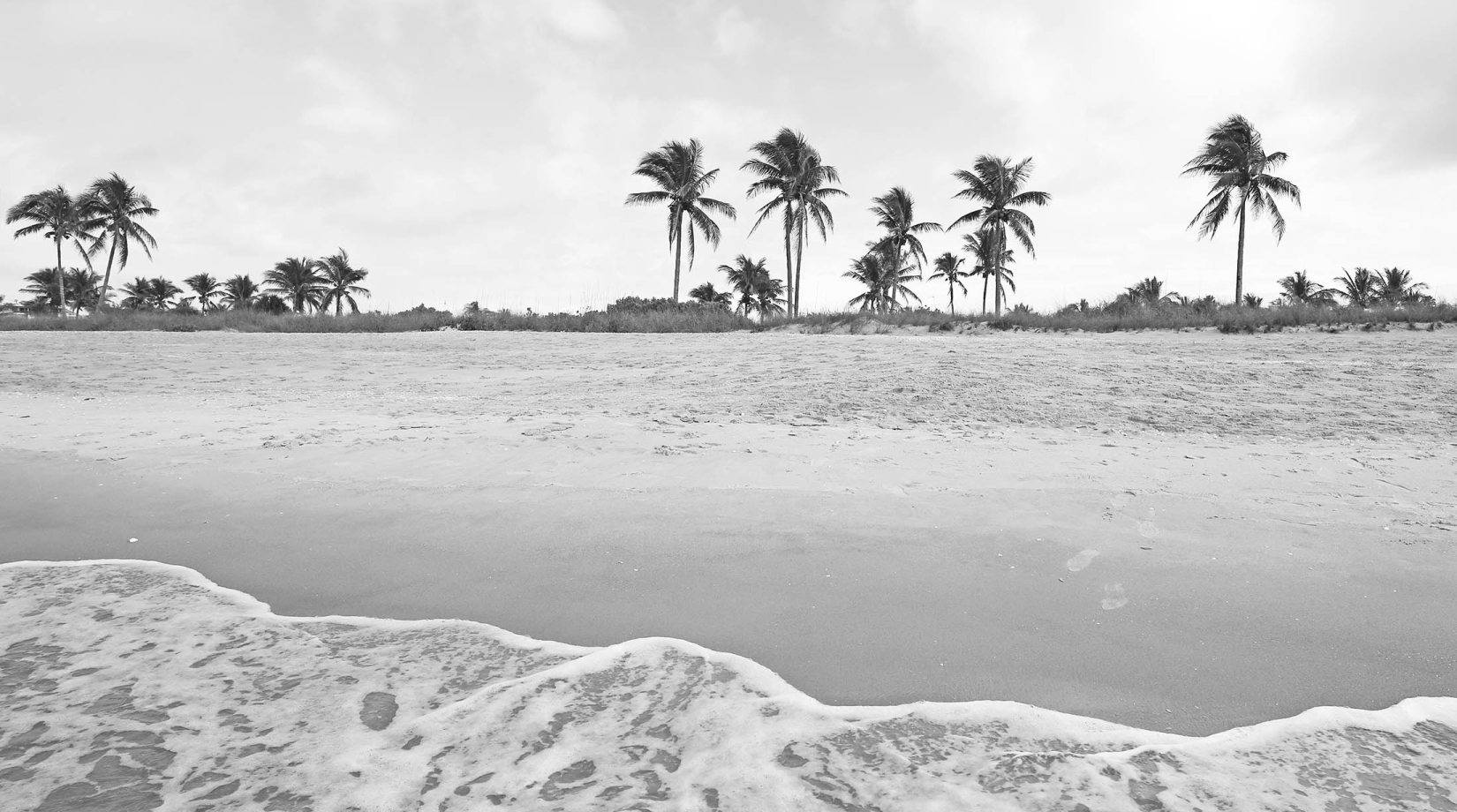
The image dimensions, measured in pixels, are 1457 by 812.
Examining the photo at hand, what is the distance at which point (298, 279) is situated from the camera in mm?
50219

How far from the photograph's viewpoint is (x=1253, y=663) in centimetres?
236

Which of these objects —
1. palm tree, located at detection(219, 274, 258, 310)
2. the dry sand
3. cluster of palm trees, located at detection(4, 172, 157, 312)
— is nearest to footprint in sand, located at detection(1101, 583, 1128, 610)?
the dry sand

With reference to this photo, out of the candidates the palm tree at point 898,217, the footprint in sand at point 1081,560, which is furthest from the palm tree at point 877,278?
the footprint in sand at point 1081,560

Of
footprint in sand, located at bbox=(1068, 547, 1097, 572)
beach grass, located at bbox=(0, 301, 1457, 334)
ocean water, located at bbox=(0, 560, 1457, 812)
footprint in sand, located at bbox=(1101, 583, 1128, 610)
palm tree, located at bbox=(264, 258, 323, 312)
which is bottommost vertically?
ocean water, located at bbox=(0, 560, 1457, 812)

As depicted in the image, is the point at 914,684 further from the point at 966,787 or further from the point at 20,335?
the point at 20,335

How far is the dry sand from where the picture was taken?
8.08ft

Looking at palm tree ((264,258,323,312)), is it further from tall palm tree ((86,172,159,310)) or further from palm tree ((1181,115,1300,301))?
palm tree ((1181,115,1300,301))

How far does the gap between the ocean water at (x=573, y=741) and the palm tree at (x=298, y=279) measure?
55582 millimetres

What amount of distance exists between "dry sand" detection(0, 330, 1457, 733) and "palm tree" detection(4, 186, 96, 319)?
3791 centimetres

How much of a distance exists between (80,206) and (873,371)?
43732 millimetres

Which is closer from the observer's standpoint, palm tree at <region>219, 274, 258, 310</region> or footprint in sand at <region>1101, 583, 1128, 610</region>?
footprint in sand at <region>1101, 583, 1128, 610</region>

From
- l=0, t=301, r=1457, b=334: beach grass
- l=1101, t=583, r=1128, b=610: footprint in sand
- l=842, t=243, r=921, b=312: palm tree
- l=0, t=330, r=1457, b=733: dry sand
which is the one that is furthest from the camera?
l=842, t=243, r=921, b=312: palm tree

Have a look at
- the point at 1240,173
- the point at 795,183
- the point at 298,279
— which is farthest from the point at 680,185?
the point at 298,279

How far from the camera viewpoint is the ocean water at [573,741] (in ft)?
5.37
